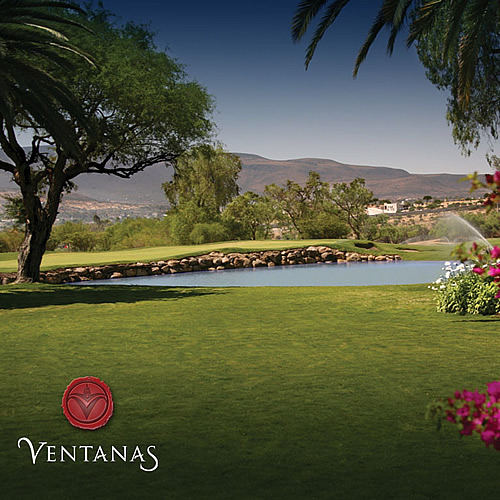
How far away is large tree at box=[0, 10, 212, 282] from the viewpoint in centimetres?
1534

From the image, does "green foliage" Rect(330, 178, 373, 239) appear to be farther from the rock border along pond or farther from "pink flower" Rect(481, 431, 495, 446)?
"pink flower" Rect(481, 431, 495, 446)

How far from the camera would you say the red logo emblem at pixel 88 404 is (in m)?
3.85

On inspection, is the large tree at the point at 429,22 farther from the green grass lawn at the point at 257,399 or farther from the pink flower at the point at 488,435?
the pink flower at the point at 488,435

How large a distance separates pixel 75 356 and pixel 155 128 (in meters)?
11.1

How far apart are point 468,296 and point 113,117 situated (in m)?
10.6

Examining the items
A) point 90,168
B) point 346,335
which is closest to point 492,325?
point 346,335

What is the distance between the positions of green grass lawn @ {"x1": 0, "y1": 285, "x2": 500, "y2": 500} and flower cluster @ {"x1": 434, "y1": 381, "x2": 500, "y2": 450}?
3.64 ft

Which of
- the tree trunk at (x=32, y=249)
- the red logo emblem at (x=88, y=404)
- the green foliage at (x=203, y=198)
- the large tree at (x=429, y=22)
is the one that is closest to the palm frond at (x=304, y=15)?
the large tree at (x=429, y=22)

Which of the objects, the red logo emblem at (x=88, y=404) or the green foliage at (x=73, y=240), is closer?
the red logo emblem at (x=88, y=404)

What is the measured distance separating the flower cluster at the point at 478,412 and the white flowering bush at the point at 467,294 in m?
7.34

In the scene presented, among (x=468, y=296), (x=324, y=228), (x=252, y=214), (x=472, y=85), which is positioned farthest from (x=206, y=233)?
(x=468, y=296)

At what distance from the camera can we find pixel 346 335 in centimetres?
815

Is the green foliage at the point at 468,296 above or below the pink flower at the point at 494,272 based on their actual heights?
below

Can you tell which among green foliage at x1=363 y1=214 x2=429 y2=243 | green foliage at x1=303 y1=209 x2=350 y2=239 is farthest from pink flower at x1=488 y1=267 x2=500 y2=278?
green foliage at x1=363 y1=214 x2=429 y2=243
